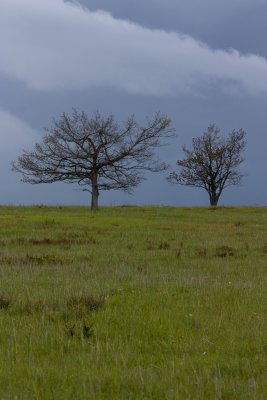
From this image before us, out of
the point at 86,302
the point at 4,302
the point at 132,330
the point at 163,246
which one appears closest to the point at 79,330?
the point at 132,330

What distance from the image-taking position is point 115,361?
17.9 ft

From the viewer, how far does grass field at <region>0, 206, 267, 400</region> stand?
4.85 m

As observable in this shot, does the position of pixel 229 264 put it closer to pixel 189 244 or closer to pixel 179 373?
pixel 189 244

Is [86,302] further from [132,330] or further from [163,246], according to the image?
[163,246]

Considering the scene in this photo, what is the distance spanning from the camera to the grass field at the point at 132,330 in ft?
15.9

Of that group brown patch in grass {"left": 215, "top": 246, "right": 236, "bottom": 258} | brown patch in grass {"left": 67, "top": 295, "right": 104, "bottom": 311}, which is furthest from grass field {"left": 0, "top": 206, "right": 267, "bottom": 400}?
brown patch in grass {"left": 215, "top": 246, "right": 236, "bottom": 258}

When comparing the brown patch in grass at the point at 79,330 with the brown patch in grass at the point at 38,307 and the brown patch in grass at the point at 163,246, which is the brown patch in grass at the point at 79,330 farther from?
the brown patch in grass at the point at 163,246

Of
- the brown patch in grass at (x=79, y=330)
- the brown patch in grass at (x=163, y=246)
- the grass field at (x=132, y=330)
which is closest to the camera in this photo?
the grass field at (x=132, y=330)

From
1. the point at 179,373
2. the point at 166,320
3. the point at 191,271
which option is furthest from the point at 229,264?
the point at 179,373

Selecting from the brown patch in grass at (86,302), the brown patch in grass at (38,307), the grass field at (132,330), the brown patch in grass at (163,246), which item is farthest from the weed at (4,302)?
the brown patch in grass at (163,246)

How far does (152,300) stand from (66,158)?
40.6 metres

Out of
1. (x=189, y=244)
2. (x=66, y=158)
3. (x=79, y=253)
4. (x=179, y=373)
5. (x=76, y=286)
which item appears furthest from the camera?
(x=66, y=158)

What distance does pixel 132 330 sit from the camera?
668 centimetres

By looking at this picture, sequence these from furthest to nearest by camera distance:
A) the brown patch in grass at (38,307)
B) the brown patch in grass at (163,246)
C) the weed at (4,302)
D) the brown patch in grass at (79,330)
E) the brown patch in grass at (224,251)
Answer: the brown patch in grass at (163,246) < the brown patch in grass at (224,251) < the weed at (4,302) < the brown patch in grass at (38,307) < the brown patch in grass at (79,330)
